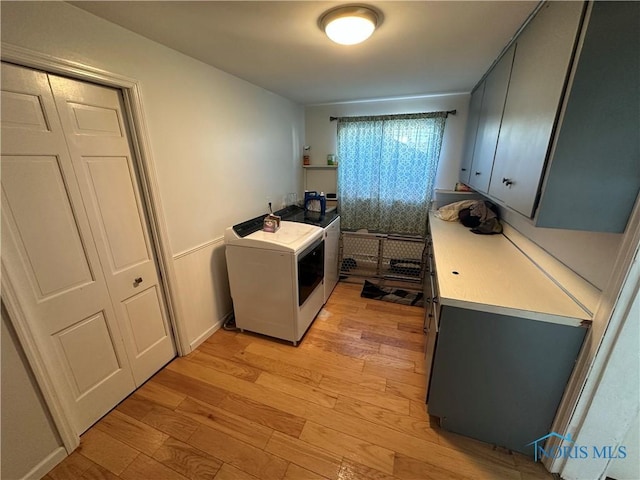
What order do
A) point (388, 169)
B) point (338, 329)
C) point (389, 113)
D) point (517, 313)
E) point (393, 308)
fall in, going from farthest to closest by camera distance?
1. point (388, 169)
2. point (389, 113)
3. point (393, 308)
4. point (338, 329)
5. point (517, 313)

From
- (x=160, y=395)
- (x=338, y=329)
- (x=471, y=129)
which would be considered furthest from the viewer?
(x=471, y=129)

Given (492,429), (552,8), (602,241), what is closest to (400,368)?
(492,429)

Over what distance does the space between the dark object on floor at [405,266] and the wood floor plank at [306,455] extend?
224cm

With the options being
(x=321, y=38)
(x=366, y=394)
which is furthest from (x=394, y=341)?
(x=321, y=38)

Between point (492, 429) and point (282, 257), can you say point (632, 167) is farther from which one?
point (282, 257)

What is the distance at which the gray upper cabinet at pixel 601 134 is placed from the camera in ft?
2.76

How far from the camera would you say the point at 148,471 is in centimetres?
131

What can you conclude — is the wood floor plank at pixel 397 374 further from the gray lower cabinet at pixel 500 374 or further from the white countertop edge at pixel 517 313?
the white countertop edge at pixel 517 313

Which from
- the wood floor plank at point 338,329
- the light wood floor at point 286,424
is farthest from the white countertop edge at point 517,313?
the wood floor plank at point 338,329

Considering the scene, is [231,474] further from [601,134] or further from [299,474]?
[601,134]

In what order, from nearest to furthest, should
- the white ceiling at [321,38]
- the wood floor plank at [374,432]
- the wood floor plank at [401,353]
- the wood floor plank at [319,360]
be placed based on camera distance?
the white ceiling at [321,38] → the wood floor plank at [374,432] → the wood floor plank at [319,360] → the wood floor plank at [401,353]

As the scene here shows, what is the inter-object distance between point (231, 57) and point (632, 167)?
223 cm

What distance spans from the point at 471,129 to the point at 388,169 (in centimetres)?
95

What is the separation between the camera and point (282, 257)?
195 centimetres
